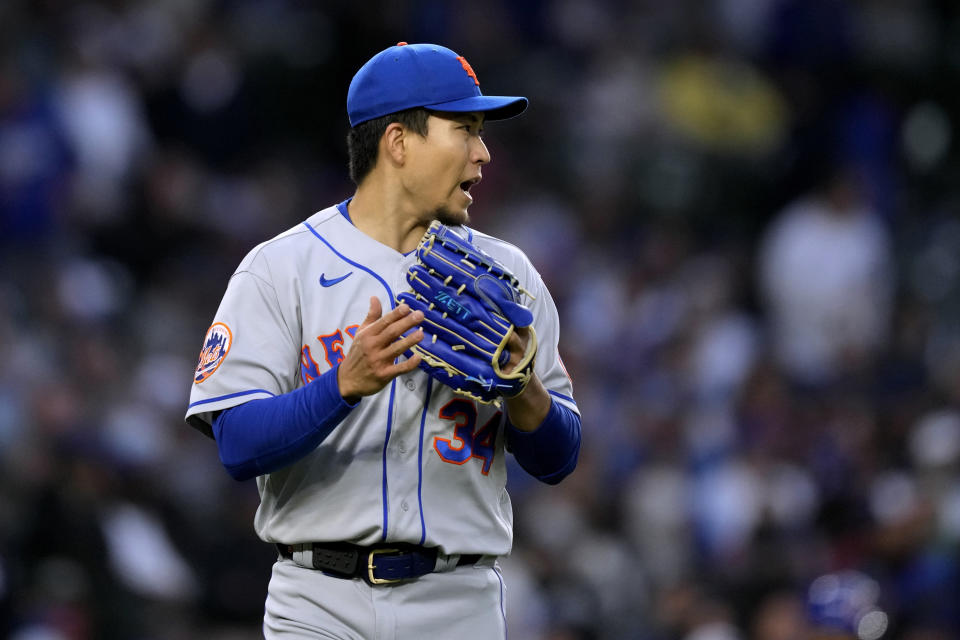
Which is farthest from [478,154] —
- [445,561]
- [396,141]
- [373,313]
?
[445,561]

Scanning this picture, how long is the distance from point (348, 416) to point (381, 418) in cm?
7

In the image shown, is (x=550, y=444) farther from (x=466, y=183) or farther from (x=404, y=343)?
(x=466, y=183)

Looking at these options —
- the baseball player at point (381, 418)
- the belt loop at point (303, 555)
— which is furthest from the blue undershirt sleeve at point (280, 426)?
the belt loop at point (303, 555)

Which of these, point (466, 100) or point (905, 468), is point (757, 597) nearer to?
point (905, 468)

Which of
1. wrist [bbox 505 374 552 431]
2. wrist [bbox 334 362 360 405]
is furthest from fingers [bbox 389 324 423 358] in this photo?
wrist [bbox 505 374 552 431]

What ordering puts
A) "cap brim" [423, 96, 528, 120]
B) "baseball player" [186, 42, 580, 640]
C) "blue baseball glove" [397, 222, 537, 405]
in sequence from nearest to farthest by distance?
"blue baseball glove" [397, 222, 537, 405] → "baseball player" [186, 42, 580, 640] → "cap brim" [423, 96, 528, 120]

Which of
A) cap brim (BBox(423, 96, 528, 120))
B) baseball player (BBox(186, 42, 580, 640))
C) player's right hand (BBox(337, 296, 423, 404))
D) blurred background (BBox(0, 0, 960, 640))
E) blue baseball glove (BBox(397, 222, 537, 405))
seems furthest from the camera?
→ blurred background (BBox(0, 0, 960, 640))

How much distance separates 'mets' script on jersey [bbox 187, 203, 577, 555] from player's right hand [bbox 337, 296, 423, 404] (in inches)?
10.1

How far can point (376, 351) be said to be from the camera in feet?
9.27

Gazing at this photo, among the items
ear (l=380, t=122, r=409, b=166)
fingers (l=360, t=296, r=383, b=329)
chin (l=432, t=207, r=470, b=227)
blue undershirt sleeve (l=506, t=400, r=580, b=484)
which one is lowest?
blue undershirt sleeve (l=506, t=400, r=580, b=484)

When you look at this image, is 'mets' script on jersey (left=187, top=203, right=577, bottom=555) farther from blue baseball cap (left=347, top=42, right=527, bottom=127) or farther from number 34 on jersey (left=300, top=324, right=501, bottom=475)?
blue baseball cap (left=347, top=42, right=527, bottom=127)

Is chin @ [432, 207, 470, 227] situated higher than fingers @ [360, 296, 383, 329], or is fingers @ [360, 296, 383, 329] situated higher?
chin @ [432, 207, 470, 227]

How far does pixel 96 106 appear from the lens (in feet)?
29.2

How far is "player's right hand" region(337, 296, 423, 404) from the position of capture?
9.27 ft
